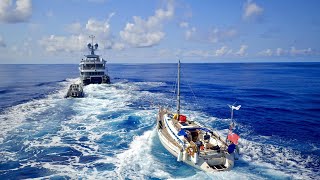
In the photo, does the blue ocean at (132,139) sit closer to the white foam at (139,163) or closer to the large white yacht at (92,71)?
the white foam at (139,163)

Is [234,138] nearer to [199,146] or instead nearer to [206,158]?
[206,158]

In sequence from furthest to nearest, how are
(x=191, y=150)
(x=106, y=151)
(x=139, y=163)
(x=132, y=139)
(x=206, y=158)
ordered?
(x=132, y=139) < (x=106, y=151) < (x=139, y=163) < (x=191, y=150) < (x=206, y=158)

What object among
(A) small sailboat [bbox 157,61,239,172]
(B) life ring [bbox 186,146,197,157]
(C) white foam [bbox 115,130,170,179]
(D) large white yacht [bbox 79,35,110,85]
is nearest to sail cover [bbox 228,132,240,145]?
(A) small sailboat [bbox 157,61,239,172]

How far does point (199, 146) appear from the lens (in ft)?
104

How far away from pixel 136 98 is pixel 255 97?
36590 mm

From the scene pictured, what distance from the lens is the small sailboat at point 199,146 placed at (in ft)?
96.7

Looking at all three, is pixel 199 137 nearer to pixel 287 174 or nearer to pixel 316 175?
pixel 287 174

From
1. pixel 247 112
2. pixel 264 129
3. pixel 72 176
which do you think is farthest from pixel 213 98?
pixel 72 176

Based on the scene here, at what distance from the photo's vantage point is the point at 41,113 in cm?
5900

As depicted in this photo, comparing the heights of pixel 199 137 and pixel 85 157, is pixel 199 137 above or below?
above

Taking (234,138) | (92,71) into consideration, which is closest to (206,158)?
(234,138)

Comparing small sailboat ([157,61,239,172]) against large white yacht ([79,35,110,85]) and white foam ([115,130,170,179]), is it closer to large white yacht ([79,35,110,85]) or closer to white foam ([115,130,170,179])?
white foam ([115,130,170,179])

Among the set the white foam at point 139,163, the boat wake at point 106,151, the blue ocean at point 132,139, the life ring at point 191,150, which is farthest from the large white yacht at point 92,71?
the life ring at point 191,150

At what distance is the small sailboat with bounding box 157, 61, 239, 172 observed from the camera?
29484mm
